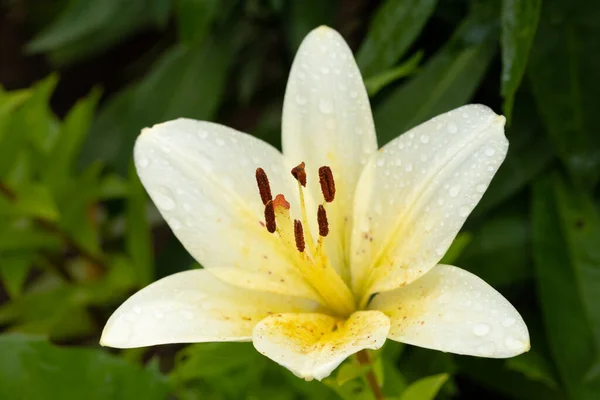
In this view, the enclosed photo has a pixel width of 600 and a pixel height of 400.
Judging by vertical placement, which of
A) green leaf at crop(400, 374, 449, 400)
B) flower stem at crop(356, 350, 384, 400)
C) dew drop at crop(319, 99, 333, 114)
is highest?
dew drop at crop(319, 99, 333, 114)

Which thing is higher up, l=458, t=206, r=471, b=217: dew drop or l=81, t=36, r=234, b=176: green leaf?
l=458, t=206, r=471, b=217: dew drop

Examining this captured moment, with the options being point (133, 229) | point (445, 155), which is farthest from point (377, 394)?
point (133, 229)

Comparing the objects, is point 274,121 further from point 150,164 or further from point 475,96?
point 150,164

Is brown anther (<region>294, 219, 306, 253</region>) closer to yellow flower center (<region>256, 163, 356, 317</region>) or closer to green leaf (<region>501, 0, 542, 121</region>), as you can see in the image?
yellow flower center (<region>256, 163, 356, 317</region>)

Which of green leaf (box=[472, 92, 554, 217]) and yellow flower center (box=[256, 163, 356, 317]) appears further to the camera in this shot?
green leaf (box=[472, 92, 554, 217])

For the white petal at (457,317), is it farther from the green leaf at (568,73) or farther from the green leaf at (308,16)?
the green leaf at (308,16)

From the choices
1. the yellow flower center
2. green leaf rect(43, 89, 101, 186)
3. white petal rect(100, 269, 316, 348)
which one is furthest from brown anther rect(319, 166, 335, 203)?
green leaf rect(43, 89, 101, 186)
